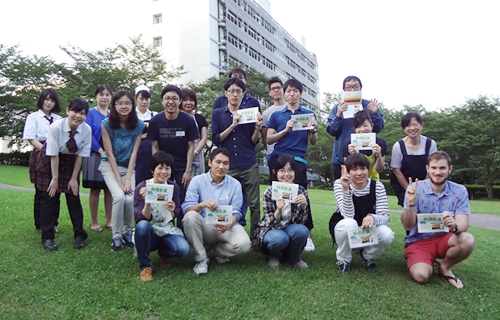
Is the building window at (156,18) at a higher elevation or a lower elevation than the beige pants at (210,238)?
higher

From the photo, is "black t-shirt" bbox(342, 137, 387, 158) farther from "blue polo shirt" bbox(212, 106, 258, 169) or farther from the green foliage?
the green foliage

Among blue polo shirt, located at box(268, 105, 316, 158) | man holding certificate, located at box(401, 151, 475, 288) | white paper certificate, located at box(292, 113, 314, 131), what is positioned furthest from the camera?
blue polo shirt, located at box(268, 105, 316, 158)

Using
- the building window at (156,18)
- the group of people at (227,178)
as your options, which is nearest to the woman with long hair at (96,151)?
the group of people at (227,178)

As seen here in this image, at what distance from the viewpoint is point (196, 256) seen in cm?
377

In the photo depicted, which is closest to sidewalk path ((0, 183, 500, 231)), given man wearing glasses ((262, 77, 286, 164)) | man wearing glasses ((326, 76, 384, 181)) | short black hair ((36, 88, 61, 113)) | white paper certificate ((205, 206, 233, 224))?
man wearing glasses ((326, 76, 384, 181))

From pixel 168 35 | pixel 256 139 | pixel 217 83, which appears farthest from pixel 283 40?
pixel 256 139

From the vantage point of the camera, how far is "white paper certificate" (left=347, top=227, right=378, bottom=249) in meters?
3.64

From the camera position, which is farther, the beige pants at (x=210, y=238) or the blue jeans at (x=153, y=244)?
the beige pants at (x=210, y=238)

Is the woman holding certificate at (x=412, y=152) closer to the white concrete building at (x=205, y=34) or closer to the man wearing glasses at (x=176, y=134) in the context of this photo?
the man wearing glasses at (x=176, y=134)

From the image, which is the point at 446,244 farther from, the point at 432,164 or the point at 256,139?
the point at 256,139

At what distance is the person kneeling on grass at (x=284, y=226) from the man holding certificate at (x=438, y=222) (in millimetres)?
1077

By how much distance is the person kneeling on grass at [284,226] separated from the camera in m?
3.86

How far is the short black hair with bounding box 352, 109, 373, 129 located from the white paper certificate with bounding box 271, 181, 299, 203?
1.36 m

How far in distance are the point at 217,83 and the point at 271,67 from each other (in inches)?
757
